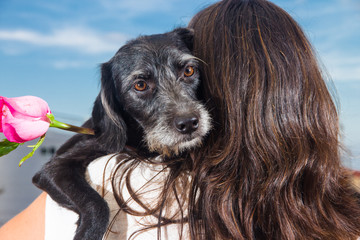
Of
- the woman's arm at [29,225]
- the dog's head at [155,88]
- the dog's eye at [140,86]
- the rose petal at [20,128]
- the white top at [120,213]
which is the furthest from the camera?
the dog's eye at [140,86]

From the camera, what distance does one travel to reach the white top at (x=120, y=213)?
1.31 meters

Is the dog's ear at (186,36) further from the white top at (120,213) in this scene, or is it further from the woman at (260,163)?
the white top at (120,213)

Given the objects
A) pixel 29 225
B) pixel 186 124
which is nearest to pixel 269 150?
pixel 186 124

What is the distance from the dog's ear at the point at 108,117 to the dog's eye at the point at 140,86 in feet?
0.59

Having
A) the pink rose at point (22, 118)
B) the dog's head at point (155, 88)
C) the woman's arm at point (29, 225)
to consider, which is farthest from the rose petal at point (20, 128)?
the dog's head at point (155, 88)

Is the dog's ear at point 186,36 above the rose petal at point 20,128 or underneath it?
above

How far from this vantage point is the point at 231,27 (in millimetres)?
1536

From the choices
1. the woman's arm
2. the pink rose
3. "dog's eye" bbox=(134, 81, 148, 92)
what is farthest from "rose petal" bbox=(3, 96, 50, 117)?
"dog's eye" bbox=(134, 81, 148, 92)

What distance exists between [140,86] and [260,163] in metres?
1.00

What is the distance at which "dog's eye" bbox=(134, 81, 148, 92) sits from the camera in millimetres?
2125

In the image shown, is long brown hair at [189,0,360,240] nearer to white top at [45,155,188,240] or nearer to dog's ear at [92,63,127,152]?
white top at [45,155,188,240]

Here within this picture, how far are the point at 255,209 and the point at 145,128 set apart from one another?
0.92m

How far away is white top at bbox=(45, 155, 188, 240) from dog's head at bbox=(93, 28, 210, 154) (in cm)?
46

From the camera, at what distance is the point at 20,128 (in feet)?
3.35
